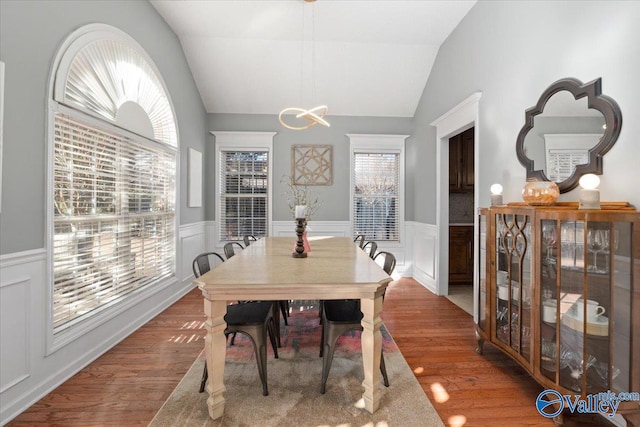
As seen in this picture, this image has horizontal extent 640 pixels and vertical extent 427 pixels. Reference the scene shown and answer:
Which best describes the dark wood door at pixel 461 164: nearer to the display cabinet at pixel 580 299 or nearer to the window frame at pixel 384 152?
the window frame at pixel 384 152

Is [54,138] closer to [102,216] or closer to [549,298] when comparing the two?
[102,216]

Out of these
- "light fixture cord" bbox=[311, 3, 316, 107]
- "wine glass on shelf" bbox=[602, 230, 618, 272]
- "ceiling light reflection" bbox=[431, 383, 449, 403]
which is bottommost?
"ceiling light reflection" bbox=[431, 383, 449, 403]

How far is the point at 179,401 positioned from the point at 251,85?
4.30 meters

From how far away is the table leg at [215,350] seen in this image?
166 centimetres

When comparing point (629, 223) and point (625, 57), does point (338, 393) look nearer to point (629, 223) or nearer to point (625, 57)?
point (629, 223)

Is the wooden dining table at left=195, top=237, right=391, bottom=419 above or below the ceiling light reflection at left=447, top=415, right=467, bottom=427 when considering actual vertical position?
above

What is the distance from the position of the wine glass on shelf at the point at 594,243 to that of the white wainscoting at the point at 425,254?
2.64 meters

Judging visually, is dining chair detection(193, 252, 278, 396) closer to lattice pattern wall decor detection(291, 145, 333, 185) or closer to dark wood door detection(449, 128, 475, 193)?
lattice pattern wall decor detection(291, 145, 333, 185)

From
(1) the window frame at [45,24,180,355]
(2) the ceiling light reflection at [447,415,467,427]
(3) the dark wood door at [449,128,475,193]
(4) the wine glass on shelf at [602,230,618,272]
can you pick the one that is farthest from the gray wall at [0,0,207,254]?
(3) the dark wood door at [449,128,475,193]

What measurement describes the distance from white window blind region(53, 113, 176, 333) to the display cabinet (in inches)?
127

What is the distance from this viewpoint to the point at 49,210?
2.01 m

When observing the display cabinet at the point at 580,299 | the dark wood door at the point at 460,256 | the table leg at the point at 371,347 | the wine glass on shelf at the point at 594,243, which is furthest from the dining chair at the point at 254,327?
the dark wood door at the point at 460,256

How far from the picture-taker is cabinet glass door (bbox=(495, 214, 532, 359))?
1980mm

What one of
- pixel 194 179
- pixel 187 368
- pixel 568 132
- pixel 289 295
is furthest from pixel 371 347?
pixel 194 179
